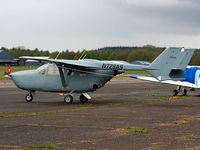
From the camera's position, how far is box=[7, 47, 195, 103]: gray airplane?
20.7m

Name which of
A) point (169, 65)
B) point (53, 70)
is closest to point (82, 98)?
point (53, 70)

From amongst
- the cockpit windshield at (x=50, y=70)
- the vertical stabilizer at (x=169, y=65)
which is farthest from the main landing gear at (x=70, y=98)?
A: the vertical stabilizer at (x=169, y=65)

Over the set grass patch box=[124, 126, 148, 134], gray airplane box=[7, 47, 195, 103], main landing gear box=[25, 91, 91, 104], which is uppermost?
gray airplane box=[7, 47, 195, 103]

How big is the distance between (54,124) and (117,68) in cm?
810

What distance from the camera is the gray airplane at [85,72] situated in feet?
68.0

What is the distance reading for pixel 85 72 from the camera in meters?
21.6

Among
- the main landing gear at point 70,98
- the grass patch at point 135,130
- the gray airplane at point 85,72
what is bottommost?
the main landing gear at point 70,98

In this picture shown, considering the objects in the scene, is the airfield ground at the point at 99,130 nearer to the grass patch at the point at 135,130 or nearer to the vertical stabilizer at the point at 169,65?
the grass patch at the point at 135,130

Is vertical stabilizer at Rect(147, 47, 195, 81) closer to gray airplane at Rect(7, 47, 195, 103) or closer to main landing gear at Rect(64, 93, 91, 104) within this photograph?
gray airplane at Rect(7, 47, 195, 103)

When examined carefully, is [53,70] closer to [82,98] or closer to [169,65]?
[82,98]

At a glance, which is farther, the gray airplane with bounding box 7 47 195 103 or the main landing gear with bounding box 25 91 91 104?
the main landing gear with bounding box 25 91 91 104

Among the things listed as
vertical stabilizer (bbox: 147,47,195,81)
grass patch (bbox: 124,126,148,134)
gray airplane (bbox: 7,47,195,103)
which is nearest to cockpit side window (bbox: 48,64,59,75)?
gray airplane (bbox: 7,47,195,103)

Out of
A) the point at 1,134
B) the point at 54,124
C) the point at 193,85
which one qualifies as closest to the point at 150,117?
the point at 54,124

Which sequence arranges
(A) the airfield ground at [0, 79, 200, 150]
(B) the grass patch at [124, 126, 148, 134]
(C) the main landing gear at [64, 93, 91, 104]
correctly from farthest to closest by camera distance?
(C) the main landing gear at [64, 93, 91, 104] < (B) the grass patch at [124, 126, 148, 134] < (A) the airfield ground at [0, 79, 200, 150]
